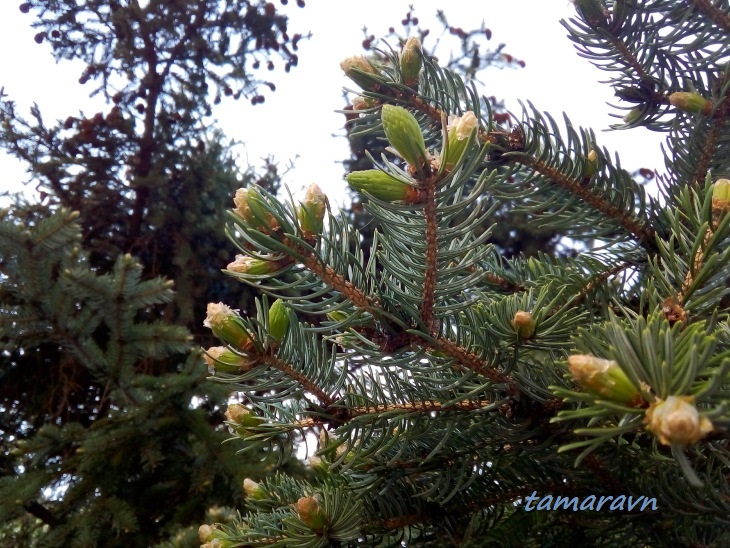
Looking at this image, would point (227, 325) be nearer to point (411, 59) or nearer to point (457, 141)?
point (457, 141)

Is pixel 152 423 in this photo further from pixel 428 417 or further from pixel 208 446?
pixel 428 417

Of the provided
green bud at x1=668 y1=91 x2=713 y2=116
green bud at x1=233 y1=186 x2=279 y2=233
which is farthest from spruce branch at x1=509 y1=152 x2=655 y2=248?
green bud at x1=233 y1=186 x2=279 y2=233

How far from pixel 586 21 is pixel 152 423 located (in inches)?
54.9

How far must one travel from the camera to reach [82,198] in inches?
Result: 95.7

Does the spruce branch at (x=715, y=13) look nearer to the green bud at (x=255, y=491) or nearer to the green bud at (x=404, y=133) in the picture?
the green bud at (x=404, y=133)

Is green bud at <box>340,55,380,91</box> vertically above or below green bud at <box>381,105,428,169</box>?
above

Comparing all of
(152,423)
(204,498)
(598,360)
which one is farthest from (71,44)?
(598,360)

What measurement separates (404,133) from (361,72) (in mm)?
266

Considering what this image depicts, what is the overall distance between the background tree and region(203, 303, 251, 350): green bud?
2.65ft

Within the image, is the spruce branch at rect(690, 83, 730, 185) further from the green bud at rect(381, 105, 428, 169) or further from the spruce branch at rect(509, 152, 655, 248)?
the green bud at rect(381, 105, 428, 169)

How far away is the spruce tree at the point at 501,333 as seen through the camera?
37cm

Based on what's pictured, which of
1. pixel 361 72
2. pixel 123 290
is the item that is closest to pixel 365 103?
pixel 361 72

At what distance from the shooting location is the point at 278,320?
1.50 ft

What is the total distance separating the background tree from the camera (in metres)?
1.58
